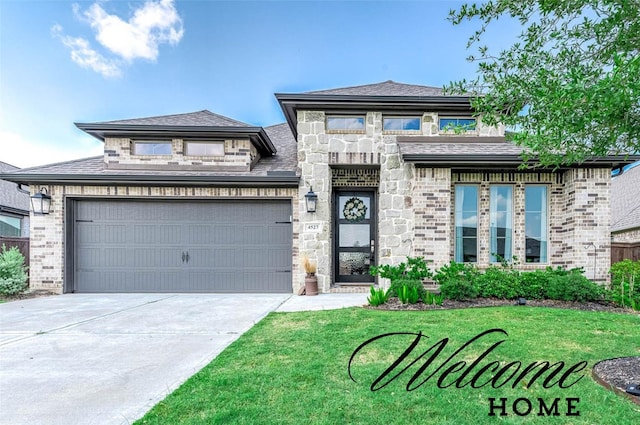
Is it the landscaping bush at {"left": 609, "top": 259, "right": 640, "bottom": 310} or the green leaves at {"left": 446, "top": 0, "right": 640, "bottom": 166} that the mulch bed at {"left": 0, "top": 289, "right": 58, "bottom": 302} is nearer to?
the green leaves at {"left": 446, "top": 0, "right": 640, "bottom": 166}

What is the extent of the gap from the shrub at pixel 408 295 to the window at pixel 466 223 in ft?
6.90

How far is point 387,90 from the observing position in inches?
365

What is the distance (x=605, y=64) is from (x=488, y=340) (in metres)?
3.19


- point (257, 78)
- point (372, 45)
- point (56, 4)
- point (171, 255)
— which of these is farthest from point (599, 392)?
point (257, 78)

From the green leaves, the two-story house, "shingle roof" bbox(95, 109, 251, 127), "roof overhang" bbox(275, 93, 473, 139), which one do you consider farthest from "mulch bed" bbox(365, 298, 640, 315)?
"shingle roof" bbox(95, 109, 251, 127)

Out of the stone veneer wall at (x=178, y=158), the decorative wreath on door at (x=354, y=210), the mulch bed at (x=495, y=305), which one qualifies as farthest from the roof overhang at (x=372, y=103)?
the mulch bed at (x=495, y=305)

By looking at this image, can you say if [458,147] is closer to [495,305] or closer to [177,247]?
[495,305]

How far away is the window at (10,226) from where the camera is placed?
1284 centimetres

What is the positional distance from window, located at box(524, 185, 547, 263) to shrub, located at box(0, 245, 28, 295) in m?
11.8

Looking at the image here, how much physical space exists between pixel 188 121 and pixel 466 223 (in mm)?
7535

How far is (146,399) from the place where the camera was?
2.90 meters

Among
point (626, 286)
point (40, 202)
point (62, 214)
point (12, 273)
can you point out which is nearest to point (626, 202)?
point (626, 286)

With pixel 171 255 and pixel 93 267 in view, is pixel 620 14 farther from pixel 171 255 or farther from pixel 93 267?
pixel 93 267

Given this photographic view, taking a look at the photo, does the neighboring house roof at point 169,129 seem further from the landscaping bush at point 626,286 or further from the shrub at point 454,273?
the landscaping bush at point 626,286
